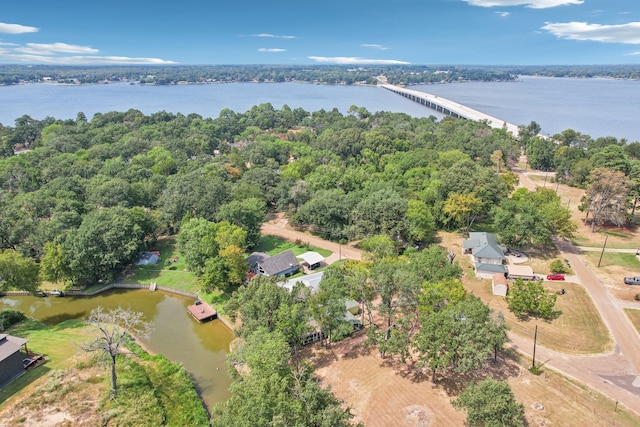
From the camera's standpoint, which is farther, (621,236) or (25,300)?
(621,236)

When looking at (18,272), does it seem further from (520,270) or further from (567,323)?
(567,323)

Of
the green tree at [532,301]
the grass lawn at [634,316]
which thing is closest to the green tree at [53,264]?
the green tree at [532,301]

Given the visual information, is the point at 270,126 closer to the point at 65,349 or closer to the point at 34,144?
the point at 34,144

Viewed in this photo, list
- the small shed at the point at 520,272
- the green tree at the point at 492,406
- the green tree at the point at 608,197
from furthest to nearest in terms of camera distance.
Result: the green tree at the point at 608,197
the small shed at the point at 520,272
the green tree at the point at 492,406

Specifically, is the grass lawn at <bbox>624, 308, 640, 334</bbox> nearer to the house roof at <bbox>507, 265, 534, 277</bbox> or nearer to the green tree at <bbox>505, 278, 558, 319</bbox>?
the green tree at <bbox>505, 278, 558, 319</bbox>

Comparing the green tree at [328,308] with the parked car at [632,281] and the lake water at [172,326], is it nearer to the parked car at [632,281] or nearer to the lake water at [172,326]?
the lake water at [172,326]

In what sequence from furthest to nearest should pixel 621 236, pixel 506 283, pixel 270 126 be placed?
pixel 270 126, pixel 621 236, pixel 506 283

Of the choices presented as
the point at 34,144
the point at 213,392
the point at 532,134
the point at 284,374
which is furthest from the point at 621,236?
the point at 34,144

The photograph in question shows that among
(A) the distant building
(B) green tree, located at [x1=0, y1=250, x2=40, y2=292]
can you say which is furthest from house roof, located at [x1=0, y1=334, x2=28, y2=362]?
(B) green tree, located at [x1=0, y1=250, x2=40, y2=292]

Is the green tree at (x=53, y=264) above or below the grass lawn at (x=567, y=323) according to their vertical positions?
above
